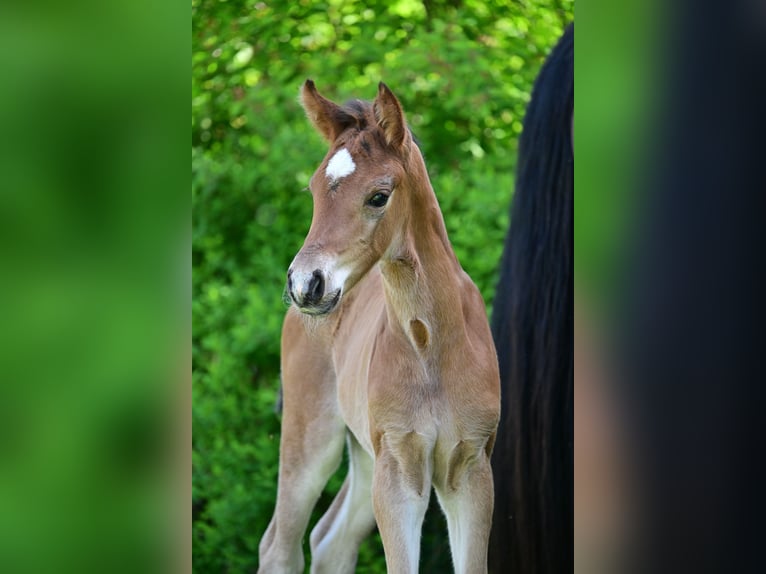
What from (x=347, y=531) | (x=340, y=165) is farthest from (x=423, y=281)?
(x=347, y=531)

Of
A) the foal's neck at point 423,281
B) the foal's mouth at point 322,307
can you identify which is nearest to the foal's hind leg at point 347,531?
the foal's neck at point 423,281

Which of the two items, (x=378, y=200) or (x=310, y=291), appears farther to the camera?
(x=378, y=200)

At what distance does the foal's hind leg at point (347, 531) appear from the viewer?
8.91 ft

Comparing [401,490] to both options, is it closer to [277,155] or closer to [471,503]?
[471,503]

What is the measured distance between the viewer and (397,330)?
7.59 feet

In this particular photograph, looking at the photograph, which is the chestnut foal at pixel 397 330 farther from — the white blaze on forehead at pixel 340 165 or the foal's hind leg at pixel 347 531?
the foal's hind leg at pixel 347 531

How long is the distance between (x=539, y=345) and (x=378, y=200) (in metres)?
0.83

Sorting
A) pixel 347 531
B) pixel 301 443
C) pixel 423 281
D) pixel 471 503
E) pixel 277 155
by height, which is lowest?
pixel 347 531
